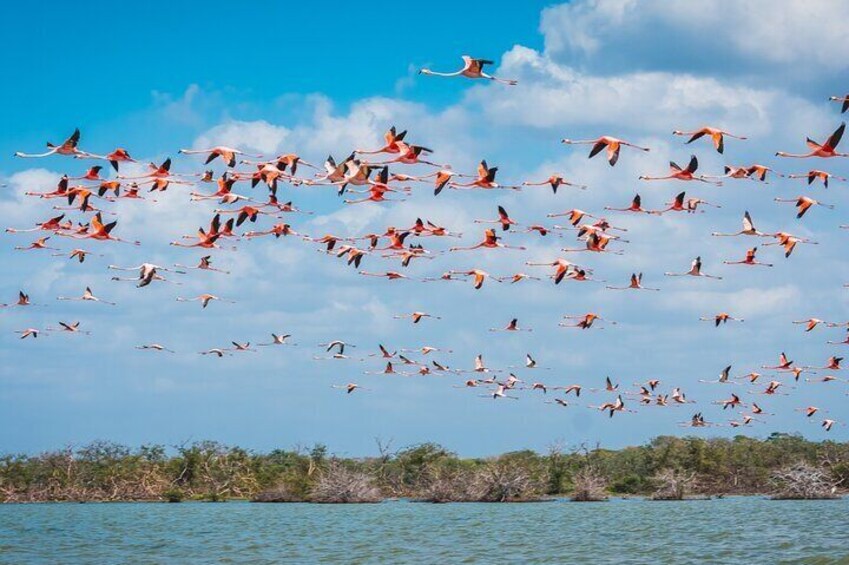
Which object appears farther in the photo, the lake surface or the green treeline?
the green treeline

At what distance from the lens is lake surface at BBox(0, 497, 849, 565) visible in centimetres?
3750

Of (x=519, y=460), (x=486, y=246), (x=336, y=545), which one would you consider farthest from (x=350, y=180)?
(x=519, y=460)

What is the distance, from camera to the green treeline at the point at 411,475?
75.9 m

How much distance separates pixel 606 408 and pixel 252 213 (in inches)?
1023

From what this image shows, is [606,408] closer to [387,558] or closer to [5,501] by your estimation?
[387,558]

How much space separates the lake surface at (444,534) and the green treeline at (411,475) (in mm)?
5669

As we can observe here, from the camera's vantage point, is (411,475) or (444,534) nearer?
(444,534)

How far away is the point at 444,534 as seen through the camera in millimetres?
47438

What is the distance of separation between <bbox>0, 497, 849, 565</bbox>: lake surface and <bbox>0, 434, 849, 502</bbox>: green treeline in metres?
5.67

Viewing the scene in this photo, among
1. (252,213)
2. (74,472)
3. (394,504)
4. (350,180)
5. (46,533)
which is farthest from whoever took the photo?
(74,472)

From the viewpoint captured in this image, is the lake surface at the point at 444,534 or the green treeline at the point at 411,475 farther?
the green treeline at the point at 411,475

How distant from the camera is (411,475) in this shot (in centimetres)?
8644

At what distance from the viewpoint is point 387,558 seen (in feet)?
125

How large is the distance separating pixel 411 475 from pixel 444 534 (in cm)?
3927
